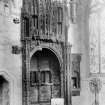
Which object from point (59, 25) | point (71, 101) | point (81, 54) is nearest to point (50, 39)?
point (59, 25)

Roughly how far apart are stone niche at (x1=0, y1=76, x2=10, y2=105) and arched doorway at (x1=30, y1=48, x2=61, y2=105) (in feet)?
3.94

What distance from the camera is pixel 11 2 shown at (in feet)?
38.9

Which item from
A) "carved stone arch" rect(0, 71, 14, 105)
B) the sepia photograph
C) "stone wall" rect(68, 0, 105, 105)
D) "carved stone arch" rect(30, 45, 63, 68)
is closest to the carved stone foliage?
the sepia photograph

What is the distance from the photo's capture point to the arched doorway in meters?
12.7

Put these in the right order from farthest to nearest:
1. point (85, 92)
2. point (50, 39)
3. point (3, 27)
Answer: point (85, 92) → point (50, 39) → point (3, 27)

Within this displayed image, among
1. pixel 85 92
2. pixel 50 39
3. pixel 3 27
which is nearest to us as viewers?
pixel 3 27

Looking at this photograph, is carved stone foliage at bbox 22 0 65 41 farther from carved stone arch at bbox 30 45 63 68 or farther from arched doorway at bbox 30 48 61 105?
arched doorway at bbox 30 48 61 105

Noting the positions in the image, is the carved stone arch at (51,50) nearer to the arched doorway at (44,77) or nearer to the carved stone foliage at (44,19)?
the arched doorway at (44,77)

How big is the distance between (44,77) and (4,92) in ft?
6.45

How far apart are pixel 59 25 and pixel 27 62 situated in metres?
2.30

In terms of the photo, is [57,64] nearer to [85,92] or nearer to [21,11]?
[85,92]

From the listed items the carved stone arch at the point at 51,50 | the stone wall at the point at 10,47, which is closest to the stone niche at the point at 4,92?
the stone wall at the point at 10,47

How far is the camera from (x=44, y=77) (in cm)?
1294

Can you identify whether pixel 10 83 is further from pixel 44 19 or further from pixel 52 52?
pixel 44 19
